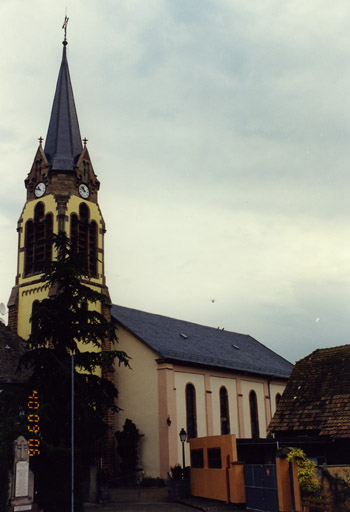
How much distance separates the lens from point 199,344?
4375 centimetres

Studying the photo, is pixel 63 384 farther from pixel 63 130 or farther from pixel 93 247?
pixel 63 130

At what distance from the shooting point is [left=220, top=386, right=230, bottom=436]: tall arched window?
40281mm

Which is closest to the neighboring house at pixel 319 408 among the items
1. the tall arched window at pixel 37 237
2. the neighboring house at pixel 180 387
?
the neighboring house at pixel 180 387

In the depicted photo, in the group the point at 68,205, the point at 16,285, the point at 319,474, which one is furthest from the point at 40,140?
the point at 319,474

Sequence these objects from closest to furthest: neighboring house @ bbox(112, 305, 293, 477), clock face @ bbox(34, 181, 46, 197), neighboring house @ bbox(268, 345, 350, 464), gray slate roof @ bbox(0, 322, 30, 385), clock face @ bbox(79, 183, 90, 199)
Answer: neighboring house @ bbox(268, 345, 350, 464), gray slate roof @ bbox(0, 322, 30, 385), neighboring house @ bbox(112, 305, 293, 477), clock face @ bbox(34, 181, 46, 197), clock face @ bbox(79, 183, 90, 199)

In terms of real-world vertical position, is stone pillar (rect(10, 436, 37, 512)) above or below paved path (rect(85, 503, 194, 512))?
above

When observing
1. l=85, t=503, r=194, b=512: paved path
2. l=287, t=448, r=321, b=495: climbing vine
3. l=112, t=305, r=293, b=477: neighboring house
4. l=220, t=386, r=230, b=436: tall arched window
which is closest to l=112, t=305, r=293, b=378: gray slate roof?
l=112, t=305, r=293, b=477: neighboring house

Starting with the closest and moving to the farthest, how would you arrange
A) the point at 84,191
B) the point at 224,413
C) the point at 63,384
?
1. the point at 63,384
2. the point at 224,413
3. the point at 84,191

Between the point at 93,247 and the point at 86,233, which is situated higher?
the point at 86,233

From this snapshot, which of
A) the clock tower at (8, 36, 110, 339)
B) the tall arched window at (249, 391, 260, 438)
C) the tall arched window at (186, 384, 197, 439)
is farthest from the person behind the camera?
the tall arched window at (249, 391, 260, 438)

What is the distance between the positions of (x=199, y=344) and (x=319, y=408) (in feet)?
58.4

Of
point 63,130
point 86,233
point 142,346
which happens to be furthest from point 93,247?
point 63,130

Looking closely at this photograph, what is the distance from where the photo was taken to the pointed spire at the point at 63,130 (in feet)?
140

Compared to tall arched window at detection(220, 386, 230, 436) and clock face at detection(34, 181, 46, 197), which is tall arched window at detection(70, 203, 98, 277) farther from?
tall arched window at detection(220, 386, 230, 436)
